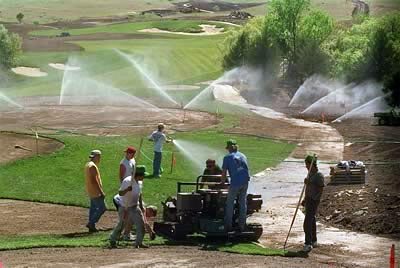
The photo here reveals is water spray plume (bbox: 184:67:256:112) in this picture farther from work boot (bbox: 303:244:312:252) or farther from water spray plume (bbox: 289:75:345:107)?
work boot (bbox: 303:244:312:252)

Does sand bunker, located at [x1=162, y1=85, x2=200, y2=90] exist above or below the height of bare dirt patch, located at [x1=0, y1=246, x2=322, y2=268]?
above

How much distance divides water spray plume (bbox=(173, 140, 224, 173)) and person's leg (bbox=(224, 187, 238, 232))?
1261 centimetres

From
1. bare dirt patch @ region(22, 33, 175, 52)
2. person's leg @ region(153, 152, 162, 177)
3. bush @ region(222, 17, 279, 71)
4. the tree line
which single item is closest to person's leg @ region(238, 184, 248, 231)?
person's leg @ region(153, 152, 162, 177)

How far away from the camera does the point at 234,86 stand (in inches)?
2931

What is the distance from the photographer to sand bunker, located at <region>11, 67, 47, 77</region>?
8412cm

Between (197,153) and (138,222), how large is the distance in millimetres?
18762

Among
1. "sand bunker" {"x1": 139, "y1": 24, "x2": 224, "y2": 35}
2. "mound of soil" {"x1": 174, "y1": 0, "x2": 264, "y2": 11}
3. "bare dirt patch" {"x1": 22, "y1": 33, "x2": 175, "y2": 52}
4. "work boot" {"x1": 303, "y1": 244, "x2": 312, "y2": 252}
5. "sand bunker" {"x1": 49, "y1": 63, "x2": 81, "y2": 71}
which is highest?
"mound of soil" {"x1": 174, "y1": 0, "x2": 264, "y2": 11}

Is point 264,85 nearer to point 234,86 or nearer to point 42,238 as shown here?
point 234,86

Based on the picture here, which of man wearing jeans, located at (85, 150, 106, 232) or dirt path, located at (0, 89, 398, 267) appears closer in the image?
dirt path, located at (0, 89, 398, 267)

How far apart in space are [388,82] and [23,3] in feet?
470

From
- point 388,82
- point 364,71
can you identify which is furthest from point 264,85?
point 388,82

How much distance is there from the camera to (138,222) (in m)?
18.3

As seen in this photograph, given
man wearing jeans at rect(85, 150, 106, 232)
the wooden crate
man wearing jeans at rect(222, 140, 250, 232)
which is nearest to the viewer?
man wearing jeans at rect(222, 140, 250, 232)

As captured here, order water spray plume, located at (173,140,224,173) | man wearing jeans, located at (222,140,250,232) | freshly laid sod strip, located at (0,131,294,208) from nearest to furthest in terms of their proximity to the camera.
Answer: man wearing jeans, located at (222,140,250,232), freshly laid sod strip, located at (0,131,294,208), water spray plume, located at (173,140,224,173)
